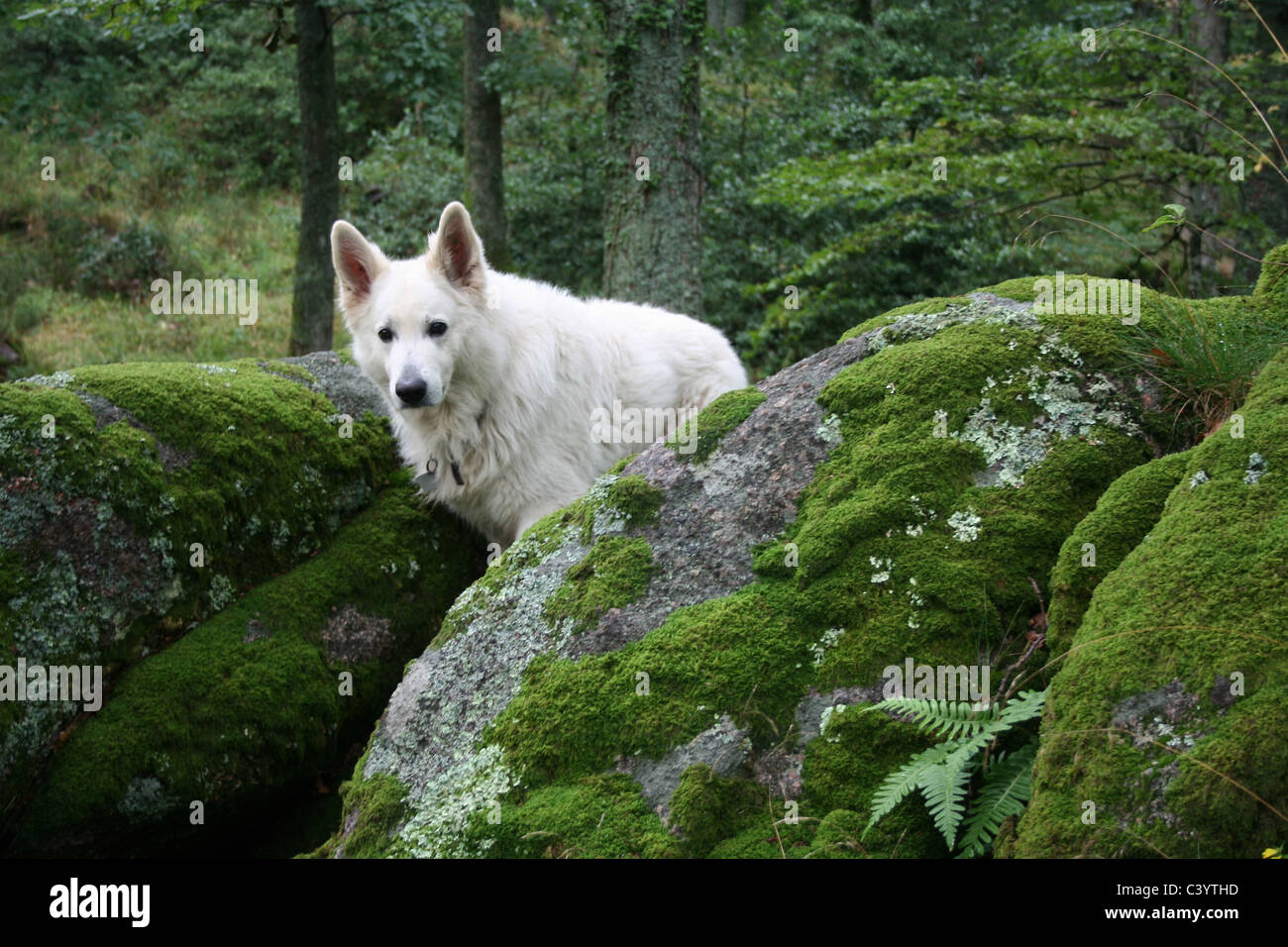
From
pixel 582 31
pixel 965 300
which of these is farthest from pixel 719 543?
pixel 582 31

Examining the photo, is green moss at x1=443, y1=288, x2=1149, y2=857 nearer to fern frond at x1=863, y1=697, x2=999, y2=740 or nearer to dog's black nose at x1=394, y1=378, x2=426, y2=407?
fern frond at x1=863, y1=697, x2=999, y2=740

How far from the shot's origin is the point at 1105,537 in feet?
10.8

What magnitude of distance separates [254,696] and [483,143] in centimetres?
970

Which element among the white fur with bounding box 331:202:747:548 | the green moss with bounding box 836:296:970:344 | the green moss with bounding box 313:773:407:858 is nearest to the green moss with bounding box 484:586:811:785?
the green moss with bounding box 313:773:407:858

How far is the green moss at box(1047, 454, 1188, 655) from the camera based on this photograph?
316cm

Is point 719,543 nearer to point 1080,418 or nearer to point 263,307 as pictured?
point 1080,418

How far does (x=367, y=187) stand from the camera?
61.4ft

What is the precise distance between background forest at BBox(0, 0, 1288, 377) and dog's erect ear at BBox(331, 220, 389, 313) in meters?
4.36

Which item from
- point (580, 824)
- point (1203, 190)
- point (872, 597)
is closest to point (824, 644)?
point (872, 597)

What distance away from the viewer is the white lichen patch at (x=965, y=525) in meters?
3.57

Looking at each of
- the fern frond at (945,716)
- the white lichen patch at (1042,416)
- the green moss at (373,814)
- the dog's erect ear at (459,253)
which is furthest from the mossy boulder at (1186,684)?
the dog's erect ear at (459,253)

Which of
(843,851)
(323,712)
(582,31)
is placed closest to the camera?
(843,851)
